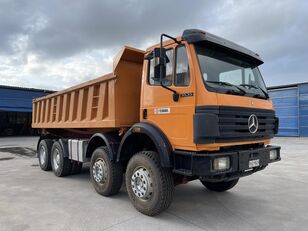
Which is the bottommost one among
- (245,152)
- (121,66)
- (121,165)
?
(121,165)

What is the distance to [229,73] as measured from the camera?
412 cm

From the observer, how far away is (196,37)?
3.66 metres

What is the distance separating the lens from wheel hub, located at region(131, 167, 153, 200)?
4.02m

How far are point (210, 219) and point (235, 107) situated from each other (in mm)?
1743

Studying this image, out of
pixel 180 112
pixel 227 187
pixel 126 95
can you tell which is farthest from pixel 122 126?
pixel 227 187

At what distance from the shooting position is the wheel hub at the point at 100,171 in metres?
5.07

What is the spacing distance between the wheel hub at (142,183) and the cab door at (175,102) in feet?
2.26

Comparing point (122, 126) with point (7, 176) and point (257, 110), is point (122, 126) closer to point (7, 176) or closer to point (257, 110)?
point (257, 110)

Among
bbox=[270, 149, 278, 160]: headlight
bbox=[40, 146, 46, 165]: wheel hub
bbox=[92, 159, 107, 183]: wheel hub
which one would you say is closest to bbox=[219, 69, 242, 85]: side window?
bbox=[270, 149, 278, 160]: headlight

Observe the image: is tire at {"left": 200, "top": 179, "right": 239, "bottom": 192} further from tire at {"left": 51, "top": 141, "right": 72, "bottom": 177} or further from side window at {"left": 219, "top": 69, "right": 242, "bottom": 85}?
tire at {"left": 51, "top": 141, "right": 72, "bottom": 177}

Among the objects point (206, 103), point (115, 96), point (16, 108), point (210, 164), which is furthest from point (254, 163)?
point (16, 108)

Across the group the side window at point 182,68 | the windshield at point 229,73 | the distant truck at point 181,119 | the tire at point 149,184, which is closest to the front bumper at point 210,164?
the distant truck at point 181,119

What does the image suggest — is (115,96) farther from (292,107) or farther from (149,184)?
(292,107)

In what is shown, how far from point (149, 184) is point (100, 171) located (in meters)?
1.52
